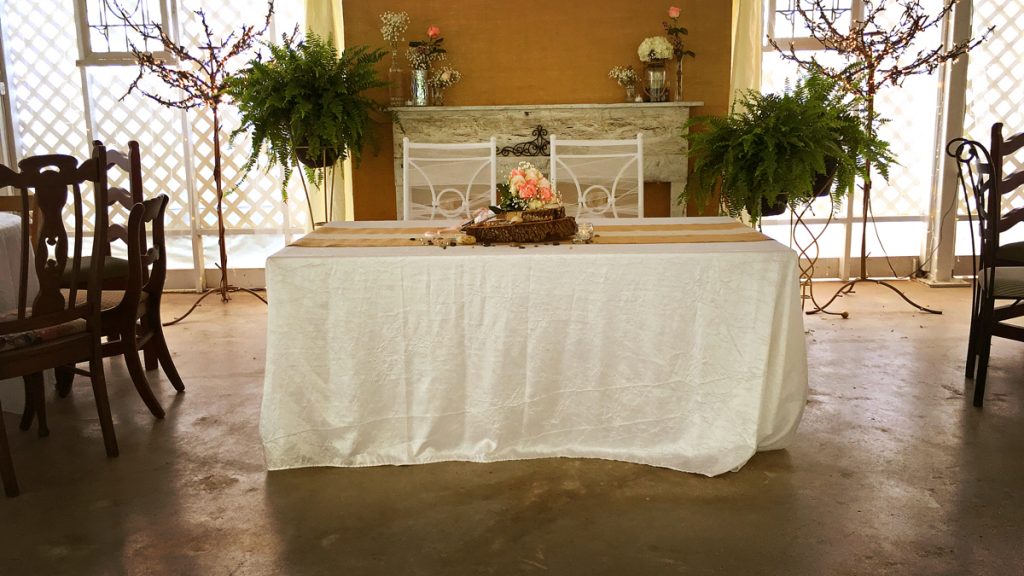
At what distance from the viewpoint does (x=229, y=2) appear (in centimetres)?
508

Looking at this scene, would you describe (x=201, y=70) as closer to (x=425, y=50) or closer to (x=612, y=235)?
(x=425, y=50)

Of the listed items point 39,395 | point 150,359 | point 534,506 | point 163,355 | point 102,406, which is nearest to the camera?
point 534,506

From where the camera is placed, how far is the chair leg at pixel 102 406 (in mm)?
2715

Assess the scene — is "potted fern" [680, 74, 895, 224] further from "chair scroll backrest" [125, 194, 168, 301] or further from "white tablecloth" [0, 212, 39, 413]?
"white tablecloth" [0, 212, 39, 413]

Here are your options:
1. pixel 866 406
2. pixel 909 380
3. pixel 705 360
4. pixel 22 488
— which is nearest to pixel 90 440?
pixel 22 488

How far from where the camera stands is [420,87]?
4.62 metres

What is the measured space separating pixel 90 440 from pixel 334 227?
3.67 feet

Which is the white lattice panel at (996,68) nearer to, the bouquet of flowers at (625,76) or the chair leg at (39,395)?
the bouquet of flowers at (625,76)

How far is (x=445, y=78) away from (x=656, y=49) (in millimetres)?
1171

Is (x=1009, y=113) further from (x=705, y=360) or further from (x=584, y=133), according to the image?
(x=705, y=360)

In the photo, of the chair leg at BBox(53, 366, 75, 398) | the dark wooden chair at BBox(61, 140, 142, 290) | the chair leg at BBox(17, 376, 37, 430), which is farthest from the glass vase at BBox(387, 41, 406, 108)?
the chair leg at BBox(17, 376, 37, 430)

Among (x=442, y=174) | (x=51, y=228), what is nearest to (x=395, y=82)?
(x=442, y=174)

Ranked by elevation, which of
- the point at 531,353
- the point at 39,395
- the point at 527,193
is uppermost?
the point at 527,193

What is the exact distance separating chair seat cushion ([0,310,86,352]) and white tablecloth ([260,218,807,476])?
73cm
